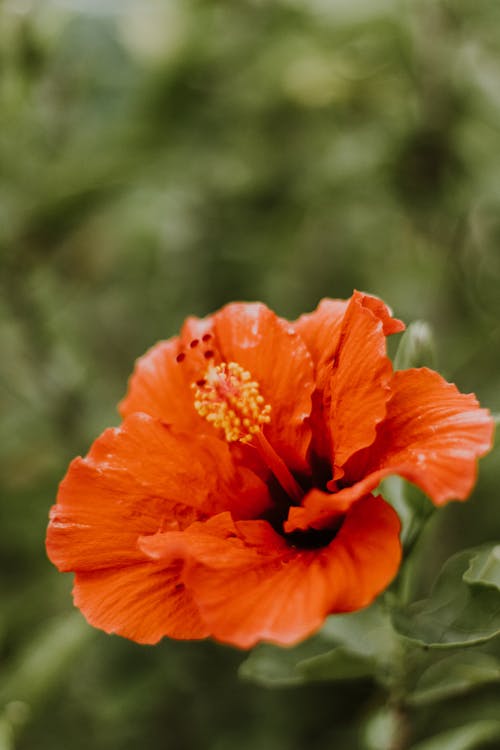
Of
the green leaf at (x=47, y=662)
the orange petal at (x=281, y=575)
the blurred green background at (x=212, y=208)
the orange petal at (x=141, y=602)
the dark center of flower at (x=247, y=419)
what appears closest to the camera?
the orange petal at (x=281, y=575)

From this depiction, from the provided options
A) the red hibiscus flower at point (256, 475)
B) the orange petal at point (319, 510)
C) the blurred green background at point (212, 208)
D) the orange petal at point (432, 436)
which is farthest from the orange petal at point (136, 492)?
the blurred green background at point (212, 208)

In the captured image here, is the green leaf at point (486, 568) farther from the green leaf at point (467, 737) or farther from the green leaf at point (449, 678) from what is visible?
the green leaf at point (467, 737)

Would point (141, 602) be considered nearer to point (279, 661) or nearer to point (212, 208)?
point (279, 661)

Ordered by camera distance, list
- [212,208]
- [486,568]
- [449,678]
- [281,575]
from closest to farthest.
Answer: [281,575] < [486,568] < [449,678] < [212,208]

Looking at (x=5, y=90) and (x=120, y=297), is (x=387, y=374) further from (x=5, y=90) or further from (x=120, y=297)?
(x=120, y=297)

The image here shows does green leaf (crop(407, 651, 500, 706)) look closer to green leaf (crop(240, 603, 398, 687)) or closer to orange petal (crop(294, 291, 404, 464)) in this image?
green leaf (crop(240, 603, 398, 687))

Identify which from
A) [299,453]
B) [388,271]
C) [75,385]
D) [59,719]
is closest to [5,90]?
[75,385]

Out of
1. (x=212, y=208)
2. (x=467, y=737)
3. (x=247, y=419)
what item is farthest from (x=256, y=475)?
(x=212, y=208)
